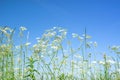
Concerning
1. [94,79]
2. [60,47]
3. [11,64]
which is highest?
[60,47]

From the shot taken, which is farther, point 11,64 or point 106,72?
point 11,64

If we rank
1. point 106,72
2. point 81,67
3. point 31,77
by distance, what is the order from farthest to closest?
point 81,67 < point 106,72 < point 31,77

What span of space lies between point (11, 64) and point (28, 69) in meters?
0.96

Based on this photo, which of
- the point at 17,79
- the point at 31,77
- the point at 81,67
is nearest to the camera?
the point at 31,77

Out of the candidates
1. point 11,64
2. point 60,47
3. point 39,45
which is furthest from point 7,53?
point 60,47

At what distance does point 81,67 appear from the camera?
4957 millimetres

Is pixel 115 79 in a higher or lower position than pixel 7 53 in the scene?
lower

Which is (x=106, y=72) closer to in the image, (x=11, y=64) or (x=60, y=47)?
(x=60, y=47)

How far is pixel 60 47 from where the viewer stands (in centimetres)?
448

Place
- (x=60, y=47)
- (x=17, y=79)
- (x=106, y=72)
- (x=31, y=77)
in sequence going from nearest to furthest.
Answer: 1. (x=31, y=77)
2. (x=106, y=72)
3. (x=17, y=79)
4. (x=60, y=47)

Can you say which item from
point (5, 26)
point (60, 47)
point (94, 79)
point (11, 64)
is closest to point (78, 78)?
point (94, 79)

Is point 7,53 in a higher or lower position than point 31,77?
higher

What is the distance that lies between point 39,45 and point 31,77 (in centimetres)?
114

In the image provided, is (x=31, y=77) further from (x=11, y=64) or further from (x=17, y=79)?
(x=11, y=64)
